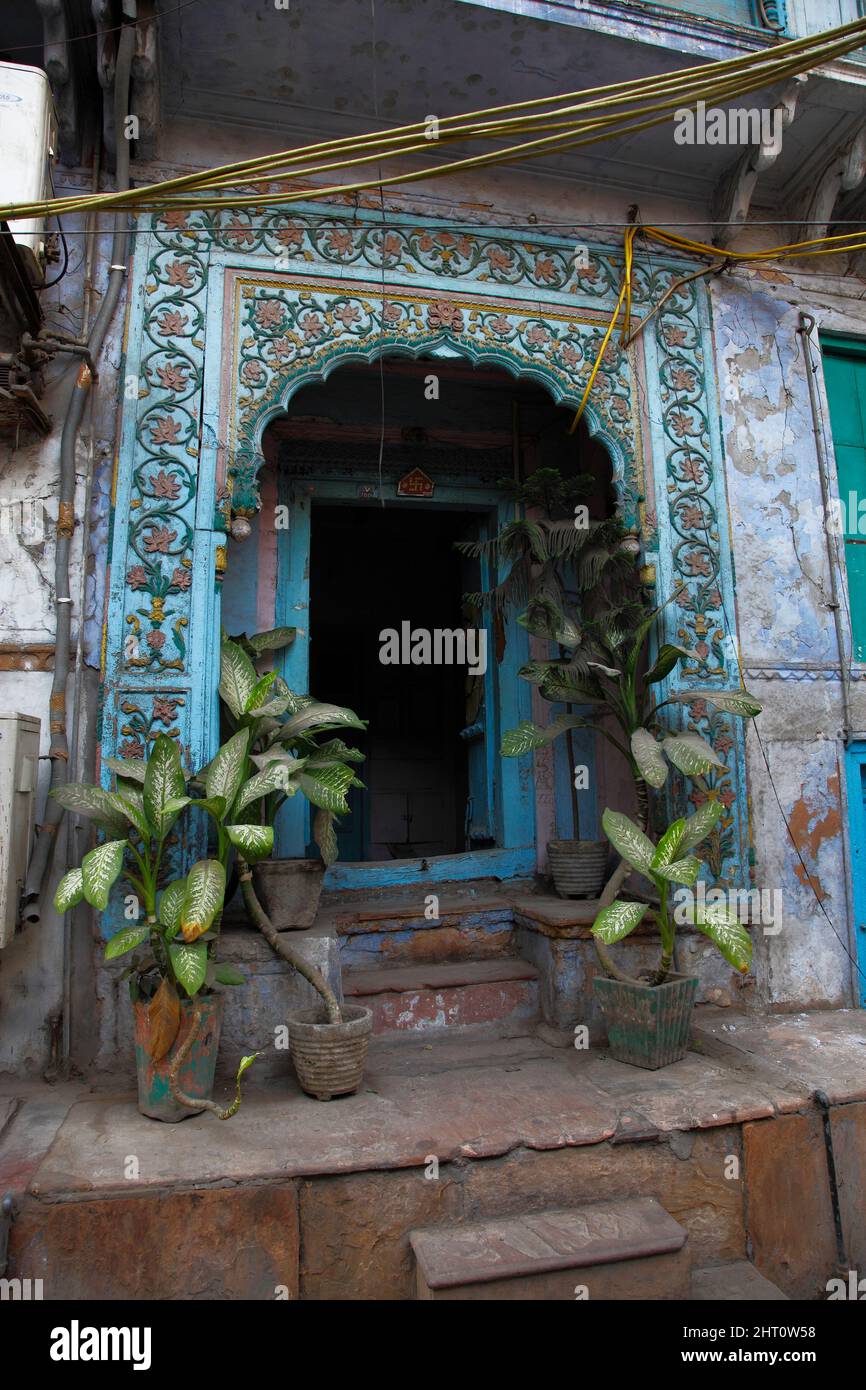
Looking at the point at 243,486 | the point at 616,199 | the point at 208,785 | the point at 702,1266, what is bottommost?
the point at 702,1266

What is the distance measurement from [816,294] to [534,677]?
9.81 ft

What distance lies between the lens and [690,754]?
12.3ft

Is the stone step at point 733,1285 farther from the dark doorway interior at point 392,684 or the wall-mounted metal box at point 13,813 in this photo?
the dark doorway interior at point 392,684

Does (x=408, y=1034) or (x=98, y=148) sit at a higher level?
(x=98, y=148)

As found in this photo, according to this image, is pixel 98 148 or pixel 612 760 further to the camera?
pixel 612 760

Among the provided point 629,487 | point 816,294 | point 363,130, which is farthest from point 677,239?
point 363,130

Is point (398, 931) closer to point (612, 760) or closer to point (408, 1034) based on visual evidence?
point (408, 1034)

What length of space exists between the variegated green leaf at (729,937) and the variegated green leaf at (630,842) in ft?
1.03

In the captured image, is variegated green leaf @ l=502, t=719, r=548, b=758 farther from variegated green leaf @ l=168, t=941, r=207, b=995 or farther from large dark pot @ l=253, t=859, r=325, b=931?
variegated green leaf @ l=168, t=941, r=207, b=995

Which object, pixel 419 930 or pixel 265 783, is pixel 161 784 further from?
pixel 419 930

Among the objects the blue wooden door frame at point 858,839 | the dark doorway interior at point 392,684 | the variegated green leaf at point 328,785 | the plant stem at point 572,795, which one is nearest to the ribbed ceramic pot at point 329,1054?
the variegated green leaf at point 328,785

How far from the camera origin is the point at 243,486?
392 centimetres

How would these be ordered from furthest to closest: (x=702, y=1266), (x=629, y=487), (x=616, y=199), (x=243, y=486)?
(x=616, y=199)
(x=629, y=487)
(x=243, y=486)
(x=702, y=1266)

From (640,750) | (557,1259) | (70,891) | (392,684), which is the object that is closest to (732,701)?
(640,750)
